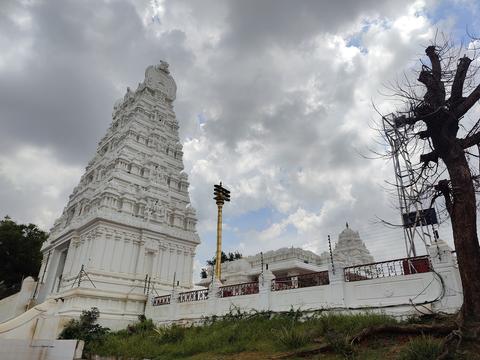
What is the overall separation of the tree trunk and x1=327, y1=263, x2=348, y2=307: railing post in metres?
4.50

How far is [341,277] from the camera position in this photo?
12.2 metres

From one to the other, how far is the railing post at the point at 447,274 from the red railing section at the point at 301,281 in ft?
12.5

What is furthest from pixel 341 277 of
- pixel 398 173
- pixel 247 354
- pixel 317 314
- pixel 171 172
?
pixel 171 172

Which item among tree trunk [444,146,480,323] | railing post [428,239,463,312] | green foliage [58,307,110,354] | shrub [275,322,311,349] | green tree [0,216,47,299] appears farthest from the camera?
green tree [0,216,47,299]

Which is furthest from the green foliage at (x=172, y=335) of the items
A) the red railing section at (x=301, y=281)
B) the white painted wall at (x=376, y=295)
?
the red railing section at (x=301, y=281)

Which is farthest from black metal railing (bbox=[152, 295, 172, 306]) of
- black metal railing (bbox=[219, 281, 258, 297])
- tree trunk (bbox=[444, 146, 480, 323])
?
tree trunk (bbox=[444, 146, 480, 323])

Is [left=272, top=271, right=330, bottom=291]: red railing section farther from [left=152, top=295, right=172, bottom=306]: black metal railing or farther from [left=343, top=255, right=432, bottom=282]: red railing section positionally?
[left=152, top=295, right=172, bottom=306]: black metal railing

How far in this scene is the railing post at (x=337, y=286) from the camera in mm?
11945

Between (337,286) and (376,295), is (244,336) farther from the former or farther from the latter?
(376,295)

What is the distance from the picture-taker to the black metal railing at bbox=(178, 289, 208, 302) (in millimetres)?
16969

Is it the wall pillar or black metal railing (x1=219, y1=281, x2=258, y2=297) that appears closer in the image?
the wall pillar

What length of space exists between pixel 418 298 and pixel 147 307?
1561 cm

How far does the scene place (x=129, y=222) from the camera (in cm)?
2422

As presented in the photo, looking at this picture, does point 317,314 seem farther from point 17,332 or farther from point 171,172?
point 171,172
